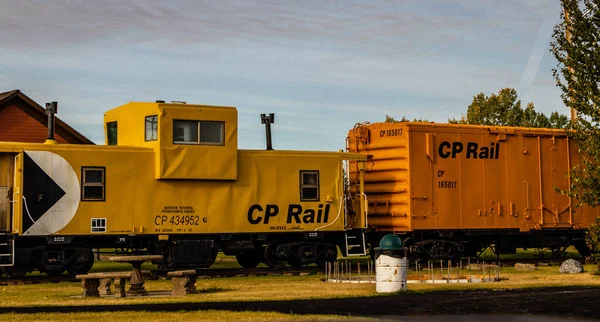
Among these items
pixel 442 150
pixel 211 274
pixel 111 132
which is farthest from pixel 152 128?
pixel 442 150

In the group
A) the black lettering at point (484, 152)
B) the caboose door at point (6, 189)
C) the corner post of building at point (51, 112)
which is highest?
the corner post of building at point (51, 112)

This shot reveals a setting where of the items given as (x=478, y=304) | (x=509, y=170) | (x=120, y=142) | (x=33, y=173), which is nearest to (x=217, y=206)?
(x=120, y=142)

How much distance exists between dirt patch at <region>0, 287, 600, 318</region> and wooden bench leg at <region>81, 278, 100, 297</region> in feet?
9.74

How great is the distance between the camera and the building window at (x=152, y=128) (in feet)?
86.4

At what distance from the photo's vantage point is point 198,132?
26688mm

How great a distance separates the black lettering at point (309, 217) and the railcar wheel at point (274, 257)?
3.78ft

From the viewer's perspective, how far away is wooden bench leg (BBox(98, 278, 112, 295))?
67.7 feet

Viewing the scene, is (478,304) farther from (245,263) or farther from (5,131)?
(5,131)

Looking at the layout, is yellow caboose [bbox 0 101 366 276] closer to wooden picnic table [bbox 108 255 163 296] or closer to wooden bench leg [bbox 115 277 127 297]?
wooden picnic table [bbox 108 255 163 296]

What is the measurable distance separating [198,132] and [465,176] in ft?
29.8

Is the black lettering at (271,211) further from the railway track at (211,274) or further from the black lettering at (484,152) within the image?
the black lettering at (484,152)

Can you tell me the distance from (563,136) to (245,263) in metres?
11.8

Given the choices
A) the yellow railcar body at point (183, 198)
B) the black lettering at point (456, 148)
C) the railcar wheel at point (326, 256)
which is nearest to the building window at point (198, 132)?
the yellow railcar body at point (183, 198)

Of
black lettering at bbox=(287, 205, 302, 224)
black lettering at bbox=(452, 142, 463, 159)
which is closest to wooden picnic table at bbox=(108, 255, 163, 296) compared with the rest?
black lettering at bbox=(287, 205, 302, 224)
